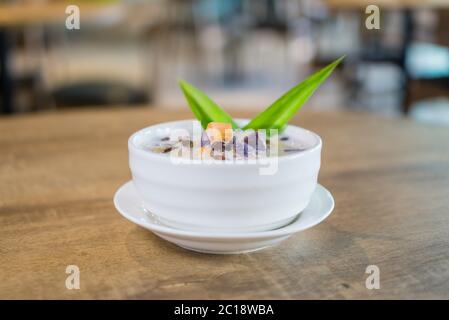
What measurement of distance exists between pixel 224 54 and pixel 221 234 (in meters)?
4.27

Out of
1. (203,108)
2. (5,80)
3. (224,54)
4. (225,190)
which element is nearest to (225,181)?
(225,190)

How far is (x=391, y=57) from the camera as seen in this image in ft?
9.16

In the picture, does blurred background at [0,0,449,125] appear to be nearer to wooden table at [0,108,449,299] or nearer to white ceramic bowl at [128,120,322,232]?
wooden table at [0,108,449,299]

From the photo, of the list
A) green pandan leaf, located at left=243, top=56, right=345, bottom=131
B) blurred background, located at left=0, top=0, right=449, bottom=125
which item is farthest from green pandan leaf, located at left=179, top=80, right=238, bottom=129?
blurred background, located at left=0, top=0, right=449, bottom=125

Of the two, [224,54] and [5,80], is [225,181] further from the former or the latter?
[224,54]

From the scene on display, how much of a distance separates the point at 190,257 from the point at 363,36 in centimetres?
284

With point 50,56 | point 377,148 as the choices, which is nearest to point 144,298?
point 377,148

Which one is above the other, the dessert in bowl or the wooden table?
the dessert in bowl

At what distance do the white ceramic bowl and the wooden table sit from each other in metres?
0.04

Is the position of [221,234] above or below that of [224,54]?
above

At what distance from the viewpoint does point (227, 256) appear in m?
0.48

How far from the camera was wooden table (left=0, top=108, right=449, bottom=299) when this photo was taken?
429 mm

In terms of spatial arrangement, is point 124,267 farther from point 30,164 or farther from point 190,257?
point 30,164

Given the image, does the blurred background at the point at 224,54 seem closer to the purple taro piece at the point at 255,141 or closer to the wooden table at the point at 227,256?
the wooden table at the point at 227,256
